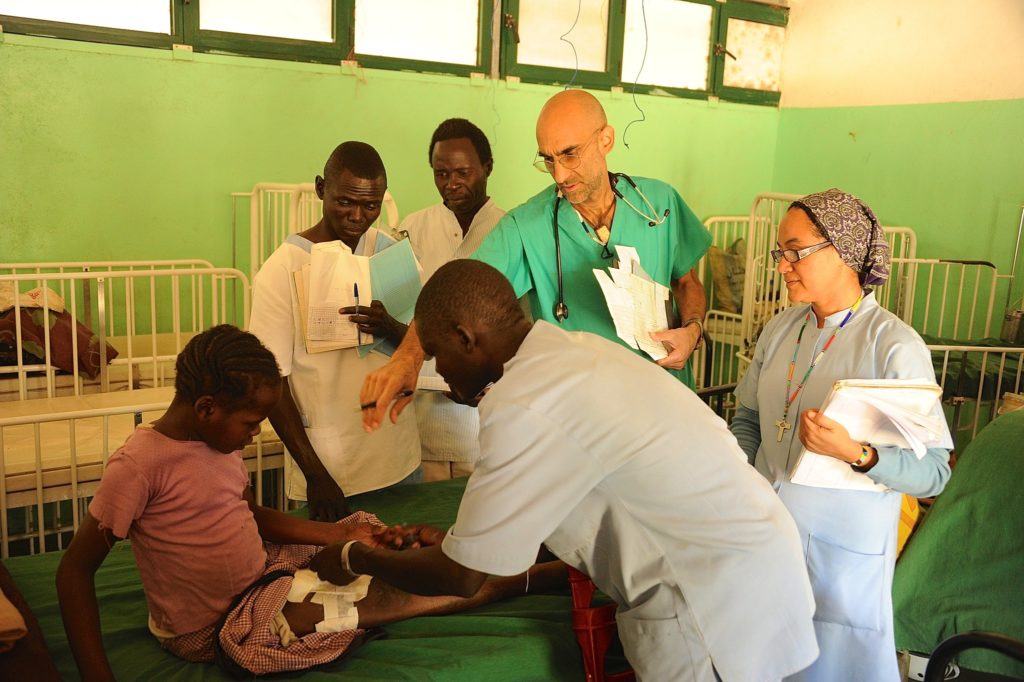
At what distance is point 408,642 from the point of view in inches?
84.0

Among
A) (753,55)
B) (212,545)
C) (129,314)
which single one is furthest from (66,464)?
(753,55)

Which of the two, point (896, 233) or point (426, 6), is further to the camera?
point (896, 233)

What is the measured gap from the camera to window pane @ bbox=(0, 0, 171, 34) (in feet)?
14.7

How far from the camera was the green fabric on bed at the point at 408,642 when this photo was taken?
1.98 metres

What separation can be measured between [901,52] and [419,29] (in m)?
3.20

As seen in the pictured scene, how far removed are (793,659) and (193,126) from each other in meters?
4.41

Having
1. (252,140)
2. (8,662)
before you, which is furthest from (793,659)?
(252,140)

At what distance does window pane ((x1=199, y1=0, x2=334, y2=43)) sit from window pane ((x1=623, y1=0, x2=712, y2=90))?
220cm

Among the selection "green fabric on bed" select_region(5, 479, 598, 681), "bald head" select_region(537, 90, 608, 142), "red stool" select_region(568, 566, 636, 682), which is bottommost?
"green fabric on bed" select_region(5, 479, 598, 681)

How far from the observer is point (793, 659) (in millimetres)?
1599

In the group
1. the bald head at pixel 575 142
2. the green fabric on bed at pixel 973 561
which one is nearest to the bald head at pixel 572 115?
the bald head at pixel 575 142

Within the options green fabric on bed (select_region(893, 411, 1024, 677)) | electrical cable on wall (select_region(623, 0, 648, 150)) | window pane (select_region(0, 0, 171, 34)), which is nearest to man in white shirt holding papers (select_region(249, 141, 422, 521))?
green fabric on bed (select_region(893, 411, 1024, 677))

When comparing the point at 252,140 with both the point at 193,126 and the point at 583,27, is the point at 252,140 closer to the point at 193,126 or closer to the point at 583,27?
Result: the point at 193,126

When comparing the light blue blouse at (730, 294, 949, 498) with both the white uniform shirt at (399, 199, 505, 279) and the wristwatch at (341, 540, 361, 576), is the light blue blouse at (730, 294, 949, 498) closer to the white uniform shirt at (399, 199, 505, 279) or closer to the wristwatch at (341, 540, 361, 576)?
the wristwatch at (341, 540, 361, 576)
